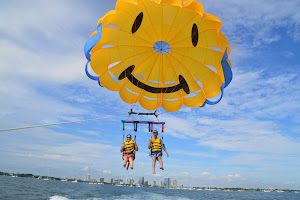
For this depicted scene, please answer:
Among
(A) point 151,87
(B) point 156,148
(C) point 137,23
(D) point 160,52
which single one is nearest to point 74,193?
(A) point 151,87

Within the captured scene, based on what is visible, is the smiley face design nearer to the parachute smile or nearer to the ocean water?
the parachute smile

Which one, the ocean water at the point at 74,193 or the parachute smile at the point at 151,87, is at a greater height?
the parachute smile at the point at 151,87

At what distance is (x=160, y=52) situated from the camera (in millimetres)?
8875

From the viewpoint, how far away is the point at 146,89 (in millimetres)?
9961

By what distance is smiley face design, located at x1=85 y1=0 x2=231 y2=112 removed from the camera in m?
7.70

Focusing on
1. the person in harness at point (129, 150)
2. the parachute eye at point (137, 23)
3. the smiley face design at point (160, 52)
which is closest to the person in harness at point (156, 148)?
the person in harness at point (129, 150)

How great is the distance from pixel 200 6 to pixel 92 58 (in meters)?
4.16

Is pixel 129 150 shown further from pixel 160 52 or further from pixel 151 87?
pixel 160 52

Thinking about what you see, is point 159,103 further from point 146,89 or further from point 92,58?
point 92,58

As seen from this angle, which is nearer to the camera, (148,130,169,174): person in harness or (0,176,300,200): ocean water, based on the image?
(148,130,169,174): person in harness

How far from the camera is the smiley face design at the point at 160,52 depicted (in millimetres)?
7695

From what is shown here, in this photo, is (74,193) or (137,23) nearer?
(137,23)

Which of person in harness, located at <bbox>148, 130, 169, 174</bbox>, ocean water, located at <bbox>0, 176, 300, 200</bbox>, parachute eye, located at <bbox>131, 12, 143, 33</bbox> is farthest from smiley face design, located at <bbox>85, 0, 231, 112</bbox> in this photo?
ocean water, located at <bbox>0, 176, 300, 200</bbox>

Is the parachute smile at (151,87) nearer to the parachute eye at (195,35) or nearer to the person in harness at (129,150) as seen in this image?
the parachute eye at (195,35)
